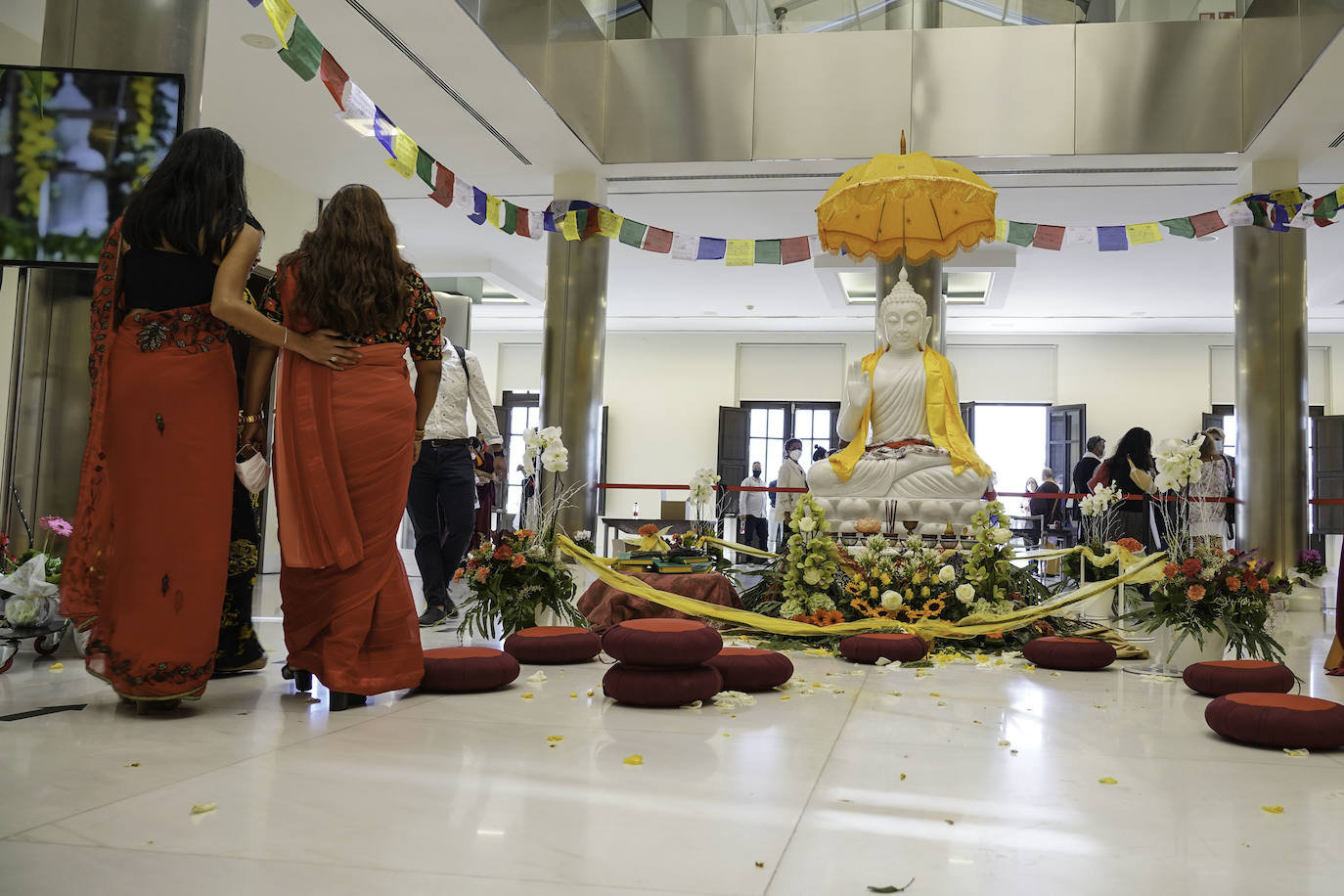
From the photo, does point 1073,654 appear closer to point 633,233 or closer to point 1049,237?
point 1049,237

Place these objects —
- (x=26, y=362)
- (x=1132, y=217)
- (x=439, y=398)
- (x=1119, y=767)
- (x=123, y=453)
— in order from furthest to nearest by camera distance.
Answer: (x=1132, y=217)
(x=439, y=398)
(x=26, y=362)
(x=123, y=453)
(x=1119, y=767)

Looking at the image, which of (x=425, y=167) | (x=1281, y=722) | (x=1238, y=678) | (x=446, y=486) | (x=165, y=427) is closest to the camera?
(x=1281, y=722)

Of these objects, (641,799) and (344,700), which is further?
(344,700)

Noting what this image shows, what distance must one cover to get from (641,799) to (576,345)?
7562 mm

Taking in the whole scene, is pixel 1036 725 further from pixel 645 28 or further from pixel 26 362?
pixel 645 28

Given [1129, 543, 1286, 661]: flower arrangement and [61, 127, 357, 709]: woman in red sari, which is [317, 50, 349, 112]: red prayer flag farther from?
[1129, 543, 1286, 661]: flower arrangement

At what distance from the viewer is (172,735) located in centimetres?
279

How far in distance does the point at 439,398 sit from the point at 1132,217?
310 inches

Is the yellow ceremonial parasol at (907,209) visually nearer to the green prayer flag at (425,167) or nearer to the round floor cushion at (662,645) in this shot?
the green prayer flag at (425,167)

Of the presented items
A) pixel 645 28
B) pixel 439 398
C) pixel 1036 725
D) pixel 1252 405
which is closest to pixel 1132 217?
pixel 1252 405

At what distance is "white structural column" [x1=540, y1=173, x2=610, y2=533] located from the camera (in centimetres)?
956

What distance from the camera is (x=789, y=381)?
1819cm

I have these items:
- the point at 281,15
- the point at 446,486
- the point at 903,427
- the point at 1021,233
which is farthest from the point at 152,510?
the point at 1021,233

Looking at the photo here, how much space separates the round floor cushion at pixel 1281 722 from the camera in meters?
2.92
